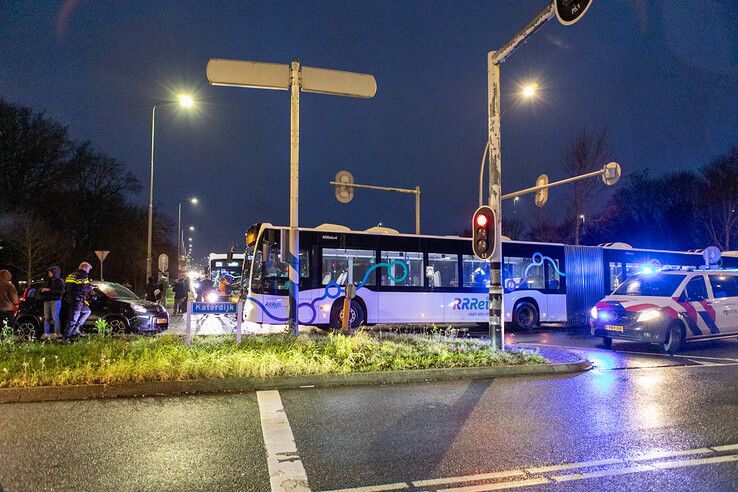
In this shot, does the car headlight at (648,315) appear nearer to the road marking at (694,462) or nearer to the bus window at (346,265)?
the bus window at (346,265)

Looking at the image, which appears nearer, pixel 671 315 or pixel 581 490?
pixel 581 490

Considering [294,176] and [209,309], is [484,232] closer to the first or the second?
[294,176]

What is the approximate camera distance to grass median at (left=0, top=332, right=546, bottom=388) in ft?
25.6

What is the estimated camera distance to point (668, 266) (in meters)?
21.9

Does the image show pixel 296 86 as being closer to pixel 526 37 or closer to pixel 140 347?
pixel 526 37

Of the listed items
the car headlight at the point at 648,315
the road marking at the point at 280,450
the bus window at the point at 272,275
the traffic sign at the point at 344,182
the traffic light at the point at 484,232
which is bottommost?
the road marking at the point at 280,450

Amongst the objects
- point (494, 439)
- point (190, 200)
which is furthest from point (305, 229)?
point (190, 200)

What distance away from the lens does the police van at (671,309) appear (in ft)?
39.7

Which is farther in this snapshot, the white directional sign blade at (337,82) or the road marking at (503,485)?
the white directional sign blade at (337,82)

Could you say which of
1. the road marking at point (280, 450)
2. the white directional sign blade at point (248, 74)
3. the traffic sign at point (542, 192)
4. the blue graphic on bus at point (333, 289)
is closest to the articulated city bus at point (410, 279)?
the blue graphic on bus at point (333, 289)

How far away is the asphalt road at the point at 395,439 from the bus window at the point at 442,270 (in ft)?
26.9

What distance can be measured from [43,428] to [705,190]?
155 ft

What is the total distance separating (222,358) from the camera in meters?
8.58

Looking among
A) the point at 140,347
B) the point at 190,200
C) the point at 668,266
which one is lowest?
the point at 140,347
